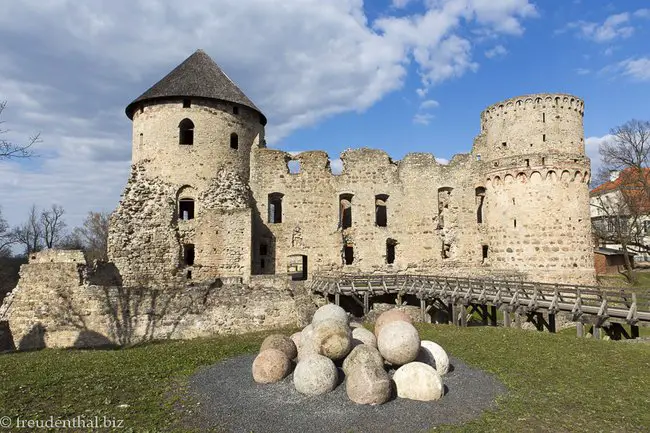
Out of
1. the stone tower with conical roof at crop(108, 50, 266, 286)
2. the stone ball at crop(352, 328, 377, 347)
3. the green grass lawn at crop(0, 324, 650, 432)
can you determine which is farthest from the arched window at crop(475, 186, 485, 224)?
the stone ball at crop(352, 328, 377, 347)

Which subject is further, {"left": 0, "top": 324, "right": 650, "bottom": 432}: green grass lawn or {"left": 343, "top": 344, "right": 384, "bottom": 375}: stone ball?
{"left": 343, "top": 344, "right": 384, "bottom": 375}: stone ball

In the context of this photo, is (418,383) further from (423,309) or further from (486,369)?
(423,309)

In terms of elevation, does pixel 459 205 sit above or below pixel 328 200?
below

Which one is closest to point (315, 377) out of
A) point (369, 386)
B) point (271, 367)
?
point (369, 386)

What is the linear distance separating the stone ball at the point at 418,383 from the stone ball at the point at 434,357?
984 millimetres

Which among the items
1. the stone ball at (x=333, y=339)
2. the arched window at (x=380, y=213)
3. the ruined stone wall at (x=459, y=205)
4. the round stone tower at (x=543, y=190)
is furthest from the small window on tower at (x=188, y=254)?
the round stone tower at (x=543, y=190)

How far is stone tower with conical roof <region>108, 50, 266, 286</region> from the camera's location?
822 inches

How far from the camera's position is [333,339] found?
7980 millimetres

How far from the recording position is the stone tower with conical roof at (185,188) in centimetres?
2089

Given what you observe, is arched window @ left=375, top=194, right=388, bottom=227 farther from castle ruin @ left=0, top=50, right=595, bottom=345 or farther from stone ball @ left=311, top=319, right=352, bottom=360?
stone ball @ left=311, top=319, right=352, bottom=360

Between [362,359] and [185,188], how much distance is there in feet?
54.9

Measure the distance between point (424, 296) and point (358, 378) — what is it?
1188 centimetres

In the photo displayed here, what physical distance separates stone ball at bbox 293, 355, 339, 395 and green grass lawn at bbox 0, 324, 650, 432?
187cm

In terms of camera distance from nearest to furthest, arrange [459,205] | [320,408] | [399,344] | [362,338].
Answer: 1. [320,408]
2. [399,344]
3. [362,338]
4. [459,205]
